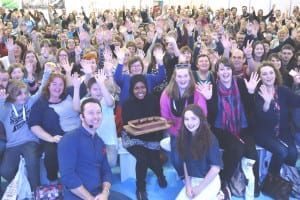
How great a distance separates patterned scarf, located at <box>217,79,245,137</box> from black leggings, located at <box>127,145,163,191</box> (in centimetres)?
80

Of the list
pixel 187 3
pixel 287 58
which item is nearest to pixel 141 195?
pixel 287 58

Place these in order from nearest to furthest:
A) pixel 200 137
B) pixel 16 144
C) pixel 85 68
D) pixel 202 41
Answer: pixel 200 137 < pixel 16 144 < pixel 85 68 < pixel 202 41

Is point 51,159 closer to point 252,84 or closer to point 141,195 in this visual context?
point 141,195

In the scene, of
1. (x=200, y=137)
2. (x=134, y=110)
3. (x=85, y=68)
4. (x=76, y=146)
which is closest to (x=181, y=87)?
(x=134, y=110)

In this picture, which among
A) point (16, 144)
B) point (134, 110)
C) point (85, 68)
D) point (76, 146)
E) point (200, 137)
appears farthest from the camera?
point (85, 68)

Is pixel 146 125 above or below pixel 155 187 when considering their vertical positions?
above

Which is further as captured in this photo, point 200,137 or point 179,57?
point 179,57

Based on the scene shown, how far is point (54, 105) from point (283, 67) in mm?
3161

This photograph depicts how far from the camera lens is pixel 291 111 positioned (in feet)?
14.1

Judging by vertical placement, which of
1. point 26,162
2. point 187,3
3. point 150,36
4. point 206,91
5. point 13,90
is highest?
point 187,3

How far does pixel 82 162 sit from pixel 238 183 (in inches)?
69.8

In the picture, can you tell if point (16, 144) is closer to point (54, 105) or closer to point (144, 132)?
point (54, 105)

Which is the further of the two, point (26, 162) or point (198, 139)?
point (26, 162)

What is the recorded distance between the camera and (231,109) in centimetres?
414
